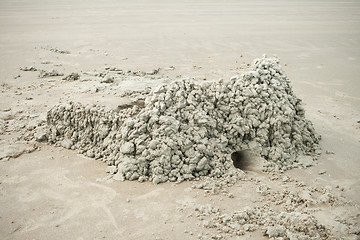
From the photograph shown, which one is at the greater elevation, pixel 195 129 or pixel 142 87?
pixel 142 87

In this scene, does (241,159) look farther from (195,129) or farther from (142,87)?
(142,87)

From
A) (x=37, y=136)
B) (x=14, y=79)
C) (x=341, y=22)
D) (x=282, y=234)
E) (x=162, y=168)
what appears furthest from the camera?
(x=341, y=22)

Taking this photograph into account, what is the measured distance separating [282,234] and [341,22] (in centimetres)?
1517

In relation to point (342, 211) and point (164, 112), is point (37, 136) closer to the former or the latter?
point (164, 112)

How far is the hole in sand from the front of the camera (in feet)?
14.7

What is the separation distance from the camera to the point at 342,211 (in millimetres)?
3600

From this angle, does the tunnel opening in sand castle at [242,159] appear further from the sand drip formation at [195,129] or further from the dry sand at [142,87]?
the dry sand at [142,87]

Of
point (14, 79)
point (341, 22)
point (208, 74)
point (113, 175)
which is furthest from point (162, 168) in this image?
point (341, 22)

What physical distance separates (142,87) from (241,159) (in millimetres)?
2180

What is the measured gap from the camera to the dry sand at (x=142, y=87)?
352 cm

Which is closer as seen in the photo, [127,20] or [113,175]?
[113,175]

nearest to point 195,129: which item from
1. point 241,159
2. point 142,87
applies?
point 241,159

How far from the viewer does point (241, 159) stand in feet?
15.1

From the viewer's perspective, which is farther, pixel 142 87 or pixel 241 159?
pixel 142 87
